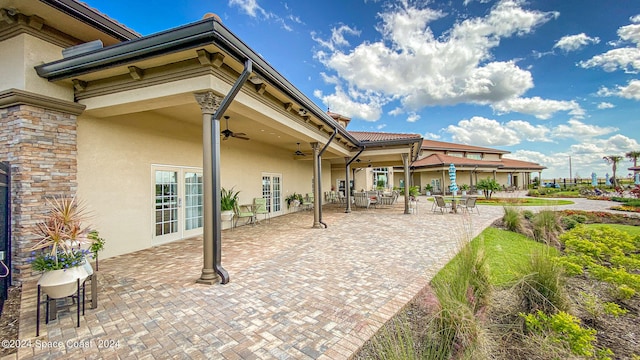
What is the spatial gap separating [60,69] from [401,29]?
35.5ft

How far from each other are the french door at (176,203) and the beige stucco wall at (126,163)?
0.17 metres

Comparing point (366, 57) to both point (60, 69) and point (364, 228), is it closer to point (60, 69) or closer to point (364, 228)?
point (364, 228)

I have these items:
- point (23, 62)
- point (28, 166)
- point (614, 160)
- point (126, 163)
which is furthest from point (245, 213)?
point (614, 160)

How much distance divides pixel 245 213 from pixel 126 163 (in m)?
3.70

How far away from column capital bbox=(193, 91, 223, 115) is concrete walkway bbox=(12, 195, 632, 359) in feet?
8.56

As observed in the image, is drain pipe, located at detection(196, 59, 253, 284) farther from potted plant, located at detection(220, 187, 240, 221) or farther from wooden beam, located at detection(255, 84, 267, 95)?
potted plant, located at detection(220, 187, 240, 221)

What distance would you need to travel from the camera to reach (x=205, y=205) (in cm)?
366

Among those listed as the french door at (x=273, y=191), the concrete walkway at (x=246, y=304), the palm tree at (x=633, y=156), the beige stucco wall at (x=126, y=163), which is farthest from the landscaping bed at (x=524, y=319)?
the palm tree at (x=633, y=156)

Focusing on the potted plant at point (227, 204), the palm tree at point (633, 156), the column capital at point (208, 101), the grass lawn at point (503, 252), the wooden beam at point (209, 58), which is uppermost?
the palm tree at point (633, 156)

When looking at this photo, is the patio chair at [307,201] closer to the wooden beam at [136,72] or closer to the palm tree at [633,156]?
the wooden beam at [136,72]

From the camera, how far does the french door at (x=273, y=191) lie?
10.3 metres

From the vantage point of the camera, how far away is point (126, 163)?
5266mm

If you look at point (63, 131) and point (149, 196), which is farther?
point (149, 196)

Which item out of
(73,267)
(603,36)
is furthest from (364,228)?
(603,36)
